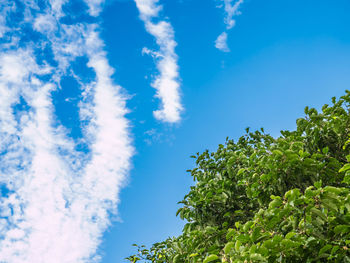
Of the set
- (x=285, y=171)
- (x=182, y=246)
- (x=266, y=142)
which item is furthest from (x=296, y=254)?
(x=266, y=142)

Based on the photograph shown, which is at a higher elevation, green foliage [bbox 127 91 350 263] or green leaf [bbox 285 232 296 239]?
green foliage [bbox 127 91 350 263]

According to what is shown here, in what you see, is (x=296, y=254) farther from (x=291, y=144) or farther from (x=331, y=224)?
(x=291, y=144)

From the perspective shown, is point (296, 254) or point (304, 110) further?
point (304, 110)

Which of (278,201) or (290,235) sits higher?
(278,201)

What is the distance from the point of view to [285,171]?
5.49 meters

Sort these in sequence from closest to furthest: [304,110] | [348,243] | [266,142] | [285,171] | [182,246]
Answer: [348,243] < [285,171] < [182,246] < [304,110] < [266,142]

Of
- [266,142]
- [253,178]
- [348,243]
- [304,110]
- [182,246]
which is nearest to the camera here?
[348,243]

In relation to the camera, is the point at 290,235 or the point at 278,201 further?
the point at 278,201

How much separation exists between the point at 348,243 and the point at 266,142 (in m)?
4.81

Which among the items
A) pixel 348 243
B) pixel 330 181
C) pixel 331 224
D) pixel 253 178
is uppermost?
pixel 253 178

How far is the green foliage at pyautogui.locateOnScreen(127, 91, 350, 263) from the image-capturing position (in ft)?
13.0

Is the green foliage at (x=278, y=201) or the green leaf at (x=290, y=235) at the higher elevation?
the green foliage at (x=278, y=201)

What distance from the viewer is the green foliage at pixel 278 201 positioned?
3.95 metres

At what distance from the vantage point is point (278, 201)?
4.32 metres
